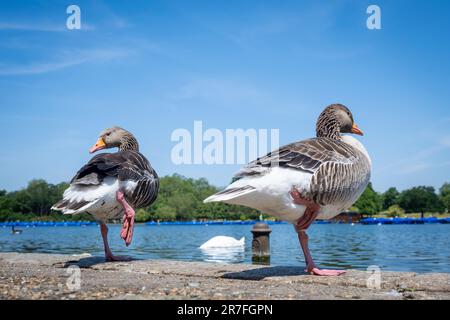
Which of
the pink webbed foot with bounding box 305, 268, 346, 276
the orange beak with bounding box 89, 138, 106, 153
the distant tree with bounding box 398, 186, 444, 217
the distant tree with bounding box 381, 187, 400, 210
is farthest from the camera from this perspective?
the distant tree with bounding box 381, 187, 400, 210

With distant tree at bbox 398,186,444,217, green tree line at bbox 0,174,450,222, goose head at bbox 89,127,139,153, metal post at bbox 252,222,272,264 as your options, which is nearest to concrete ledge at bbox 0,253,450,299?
goose head at bbox 89,127,139,153

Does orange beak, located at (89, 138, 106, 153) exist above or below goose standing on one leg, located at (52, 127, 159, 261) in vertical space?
above

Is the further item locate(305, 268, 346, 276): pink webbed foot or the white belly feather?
the white belly feather

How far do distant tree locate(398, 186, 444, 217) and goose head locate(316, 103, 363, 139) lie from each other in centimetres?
14395

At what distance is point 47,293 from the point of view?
479 centimetres

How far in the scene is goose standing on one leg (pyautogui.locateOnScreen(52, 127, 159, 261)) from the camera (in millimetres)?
7348

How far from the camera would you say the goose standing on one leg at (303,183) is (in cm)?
596

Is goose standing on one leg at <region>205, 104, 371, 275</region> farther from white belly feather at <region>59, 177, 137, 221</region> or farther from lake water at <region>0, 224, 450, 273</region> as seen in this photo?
lake water at <region>0, 224, 450, 273</region>

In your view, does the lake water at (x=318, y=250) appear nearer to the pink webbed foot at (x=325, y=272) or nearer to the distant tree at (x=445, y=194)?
the pink webbed foot at (x=325, y=272)

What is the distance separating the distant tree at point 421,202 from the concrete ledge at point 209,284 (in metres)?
145

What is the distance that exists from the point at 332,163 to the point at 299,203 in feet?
2.35
